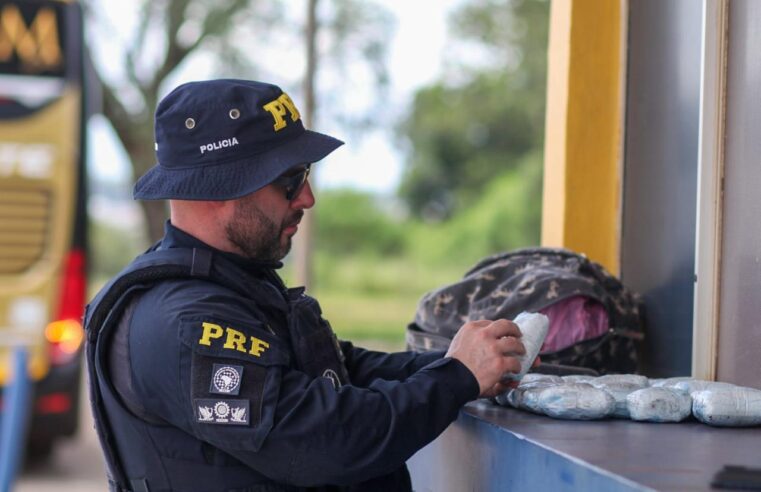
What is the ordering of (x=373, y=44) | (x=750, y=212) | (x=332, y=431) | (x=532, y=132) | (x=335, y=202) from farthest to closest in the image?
(x=532, y=132), (x=335, y=202), (x=373, y=44), (x=750, y=212), (x=332, y=431)

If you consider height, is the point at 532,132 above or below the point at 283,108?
above

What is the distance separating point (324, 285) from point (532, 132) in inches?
261

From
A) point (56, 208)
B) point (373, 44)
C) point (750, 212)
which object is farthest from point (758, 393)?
point (373, 44)

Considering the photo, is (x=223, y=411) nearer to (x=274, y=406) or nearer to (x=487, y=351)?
(x=274, y=406)

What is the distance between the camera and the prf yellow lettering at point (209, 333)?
2160mm

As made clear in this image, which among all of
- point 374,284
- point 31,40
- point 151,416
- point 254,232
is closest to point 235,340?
point 151,416

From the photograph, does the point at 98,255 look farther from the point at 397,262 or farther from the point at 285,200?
the point at 285,200

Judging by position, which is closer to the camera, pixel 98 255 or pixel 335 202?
pixel 98 255

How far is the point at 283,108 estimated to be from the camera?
250 cm

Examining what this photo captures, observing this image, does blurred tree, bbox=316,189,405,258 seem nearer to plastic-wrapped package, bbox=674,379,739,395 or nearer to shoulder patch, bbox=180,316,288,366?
plastic-wrapped package, bbox=674,379,739,395

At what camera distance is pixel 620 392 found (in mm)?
2502

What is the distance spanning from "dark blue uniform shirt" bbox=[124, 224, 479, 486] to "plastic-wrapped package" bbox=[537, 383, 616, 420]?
0.25m

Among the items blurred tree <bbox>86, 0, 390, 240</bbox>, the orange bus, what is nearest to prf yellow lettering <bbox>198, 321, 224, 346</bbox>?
the orange bus

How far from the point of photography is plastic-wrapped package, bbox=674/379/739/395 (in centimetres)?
245
